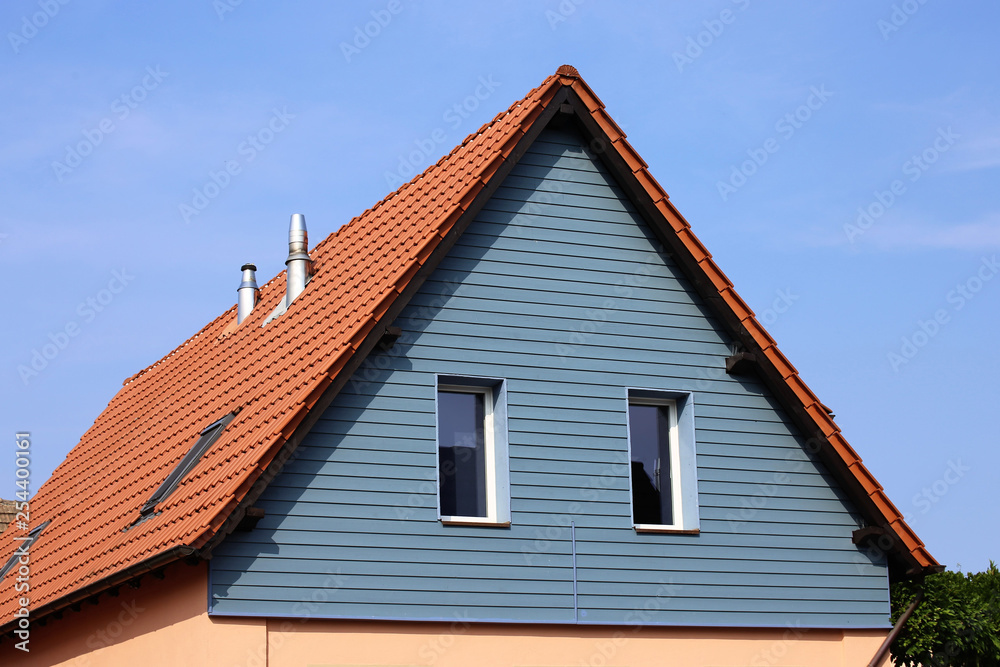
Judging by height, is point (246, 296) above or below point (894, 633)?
above

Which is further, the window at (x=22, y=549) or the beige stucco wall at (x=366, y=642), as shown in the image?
the window at (x=22, y=549)

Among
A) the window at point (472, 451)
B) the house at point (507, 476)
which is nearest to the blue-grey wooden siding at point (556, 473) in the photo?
the house at point (507, 476)

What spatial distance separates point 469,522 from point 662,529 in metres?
2.25

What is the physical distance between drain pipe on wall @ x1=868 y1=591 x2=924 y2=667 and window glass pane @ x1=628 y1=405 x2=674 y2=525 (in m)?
2.77

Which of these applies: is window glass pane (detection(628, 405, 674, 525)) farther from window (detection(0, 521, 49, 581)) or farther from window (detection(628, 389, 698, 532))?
window (detection(0, 521, 49, 581))

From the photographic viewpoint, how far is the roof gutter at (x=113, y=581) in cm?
1062

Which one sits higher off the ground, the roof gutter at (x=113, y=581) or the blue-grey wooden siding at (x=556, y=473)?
the blue-grey wooden siding at (x=556, y=473)

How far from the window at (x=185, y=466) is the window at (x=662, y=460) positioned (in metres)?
4.49

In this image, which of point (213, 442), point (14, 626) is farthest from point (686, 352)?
point (14, 626)

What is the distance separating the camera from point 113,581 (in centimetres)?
1168

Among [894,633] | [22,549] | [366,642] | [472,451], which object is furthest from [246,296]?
[894,633]

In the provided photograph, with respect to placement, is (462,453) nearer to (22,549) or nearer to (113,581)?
(113,581)

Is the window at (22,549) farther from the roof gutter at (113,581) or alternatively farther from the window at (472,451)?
the window at (472,451)

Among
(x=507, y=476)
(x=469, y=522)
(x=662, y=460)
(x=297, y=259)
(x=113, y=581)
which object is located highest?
(x=297, y=259)
